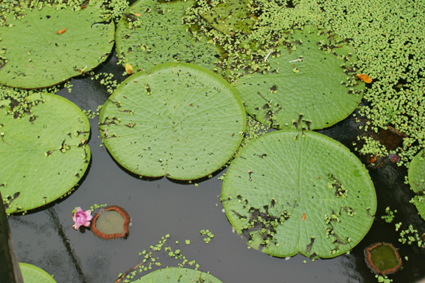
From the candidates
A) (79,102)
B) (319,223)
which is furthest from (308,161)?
(79,102)

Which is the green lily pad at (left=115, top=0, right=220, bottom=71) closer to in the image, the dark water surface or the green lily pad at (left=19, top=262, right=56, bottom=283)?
the dark water surface

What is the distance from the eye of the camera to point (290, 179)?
2.71m

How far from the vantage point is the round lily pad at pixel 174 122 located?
9.18ft

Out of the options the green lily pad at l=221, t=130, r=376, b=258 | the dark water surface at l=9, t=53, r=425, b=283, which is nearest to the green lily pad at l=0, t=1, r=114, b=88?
the dark water surface at l=9, t=53, r=425, b=283

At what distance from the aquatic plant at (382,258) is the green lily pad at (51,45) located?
3.37m

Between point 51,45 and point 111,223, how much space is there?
84.2 inches

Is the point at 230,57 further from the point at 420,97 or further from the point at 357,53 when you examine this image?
the point at 420,97

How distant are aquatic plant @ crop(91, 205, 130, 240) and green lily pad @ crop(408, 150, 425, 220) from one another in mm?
2721

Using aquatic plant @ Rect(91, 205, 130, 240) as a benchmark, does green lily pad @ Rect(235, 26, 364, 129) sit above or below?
above

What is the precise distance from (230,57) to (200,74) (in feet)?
1.45

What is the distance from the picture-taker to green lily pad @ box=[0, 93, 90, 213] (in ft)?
8.79

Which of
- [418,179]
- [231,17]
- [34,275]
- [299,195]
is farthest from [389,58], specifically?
[34,275]

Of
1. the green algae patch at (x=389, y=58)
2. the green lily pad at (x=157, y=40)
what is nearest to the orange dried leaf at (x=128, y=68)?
the green lily pad at (x=157, y=40)

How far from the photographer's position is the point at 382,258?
2613 mm
